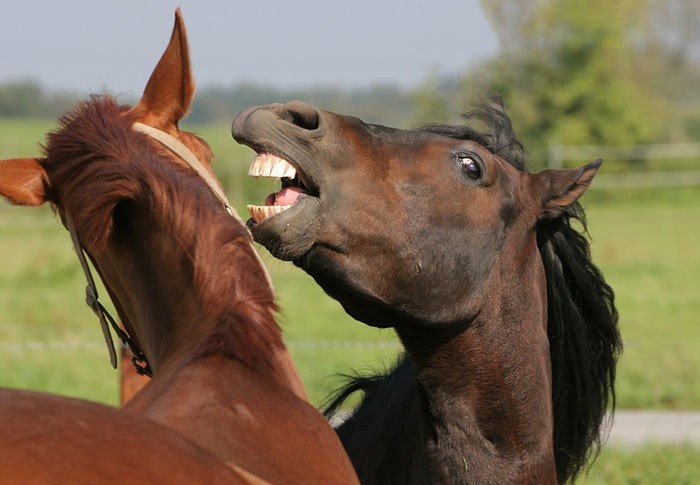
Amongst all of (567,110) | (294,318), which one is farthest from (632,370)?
(567,110)

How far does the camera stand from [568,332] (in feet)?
12.4

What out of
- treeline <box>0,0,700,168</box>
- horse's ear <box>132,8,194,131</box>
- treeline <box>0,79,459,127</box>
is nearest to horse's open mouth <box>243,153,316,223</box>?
horse's ear <box>132,8,194,131</box>

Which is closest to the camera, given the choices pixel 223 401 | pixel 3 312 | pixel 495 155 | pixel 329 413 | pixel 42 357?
pixel 223 401

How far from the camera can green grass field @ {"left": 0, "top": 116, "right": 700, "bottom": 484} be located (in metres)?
8.20

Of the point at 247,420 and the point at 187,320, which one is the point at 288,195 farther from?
the point at 247,420

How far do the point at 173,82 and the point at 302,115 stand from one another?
1.17 ft

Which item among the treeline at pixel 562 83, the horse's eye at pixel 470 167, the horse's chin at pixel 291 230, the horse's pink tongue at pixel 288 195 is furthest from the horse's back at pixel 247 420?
the treeline at pixel 562 83

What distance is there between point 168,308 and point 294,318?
10.3 meters

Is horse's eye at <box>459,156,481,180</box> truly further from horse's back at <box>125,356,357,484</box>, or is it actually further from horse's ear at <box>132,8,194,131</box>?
horse's back at <box>125,356,357,484</box>

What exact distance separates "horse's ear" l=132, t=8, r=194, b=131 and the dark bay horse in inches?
6.6

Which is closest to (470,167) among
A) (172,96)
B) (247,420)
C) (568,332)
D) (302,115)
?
(302,115)

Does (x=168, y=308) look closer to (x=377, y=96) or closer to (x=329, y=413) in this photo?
(x=329, y=413)

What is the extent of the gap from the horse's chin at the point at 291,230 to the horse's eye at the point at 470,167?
512mm

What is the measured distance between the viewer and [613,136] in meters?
38.9
